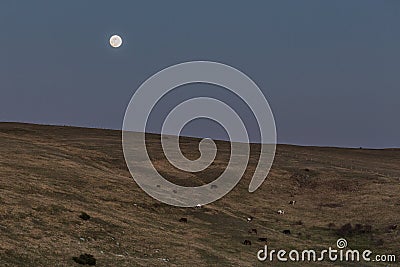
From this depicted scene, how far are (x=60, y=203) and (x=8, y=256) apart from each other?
43.6ft

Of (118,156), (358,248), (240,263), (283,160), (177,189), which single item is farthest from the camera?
(283,160)

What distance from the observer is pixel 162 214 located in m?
45.8

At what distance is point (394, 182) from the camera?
65.5 meters

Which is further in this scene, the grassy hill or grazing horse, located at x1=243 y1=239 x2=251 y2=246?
grazing horse, located at x1=243 y1=239 x2=251 y2=246

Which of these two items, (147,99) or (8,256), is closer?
(8,256)

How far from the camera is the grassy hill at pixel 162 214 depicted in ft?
101

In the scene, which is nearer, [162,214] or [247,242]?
[247,242]

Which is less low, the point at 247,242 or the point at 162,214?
the point at 162,214

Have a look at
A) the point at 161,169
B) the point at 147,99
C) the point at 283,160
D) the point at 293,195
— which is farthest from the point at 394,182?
the point at 147,99

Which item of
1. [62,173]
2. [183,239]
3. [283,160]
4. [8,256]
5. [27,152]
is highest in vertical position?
[283,160]

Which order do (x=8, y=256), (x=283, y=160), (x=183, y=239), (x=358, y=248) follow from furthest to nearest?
(x=283, y=160) < (x=358, y=248) < (x=183, y=239) < (x=8, y=256)

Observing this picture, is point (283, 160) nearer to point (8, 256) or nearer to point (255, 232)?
point (255, 232)

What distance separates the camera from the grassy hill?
30766 millimetres

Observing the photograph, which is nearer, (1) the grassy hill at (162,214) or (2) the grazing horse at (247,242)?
(1) the grassy hill at (162,214)
